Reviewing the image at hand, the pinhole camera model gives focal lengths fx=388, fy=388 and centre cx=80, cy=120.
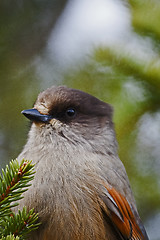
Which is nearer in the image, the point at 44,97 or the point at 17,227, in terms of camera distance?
the point at 17,227

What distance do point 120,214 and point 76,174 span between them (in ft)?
1.64

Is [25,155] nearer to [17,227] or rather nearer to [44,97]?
[44,97]

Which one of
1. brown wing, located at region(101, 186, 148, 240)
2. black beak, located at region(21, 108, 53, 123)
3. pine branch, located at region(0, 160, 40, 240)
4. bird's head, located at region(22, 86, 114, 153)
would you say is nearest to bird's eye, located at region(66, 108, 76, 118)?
bird's head, located at region(22, 86, 114, 153)

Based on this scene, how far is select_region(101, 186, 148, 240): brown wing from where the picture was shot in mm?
2943

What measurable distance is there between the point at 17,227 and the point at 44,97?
4.50 ft

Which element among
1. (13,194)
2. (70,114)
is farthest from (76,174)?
(13,194)

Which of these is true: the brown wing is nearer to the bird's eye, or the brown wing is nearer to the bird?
the bird

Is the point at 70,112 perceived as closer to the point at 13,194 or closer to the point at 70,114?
the point at 70,114

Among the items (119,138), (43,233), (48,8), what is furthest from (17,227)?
(48,8)

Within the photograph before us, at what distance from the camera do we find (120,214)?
303 cm

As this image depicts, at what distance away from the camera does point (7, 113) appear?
4605 mm

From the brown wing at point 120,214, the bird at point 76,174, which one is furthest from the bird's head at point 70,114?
the brown wing at point 120,214

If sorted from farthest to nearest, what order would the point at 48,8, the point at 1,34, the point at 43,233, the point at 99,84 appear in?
the point at 48,8 → the point at 1,34 → the point at 99,84 → the point at 43,233

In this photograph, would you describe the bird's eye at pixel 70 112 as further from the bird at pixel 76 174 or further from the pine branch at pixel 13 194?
the pine branch at pixel 13 194
